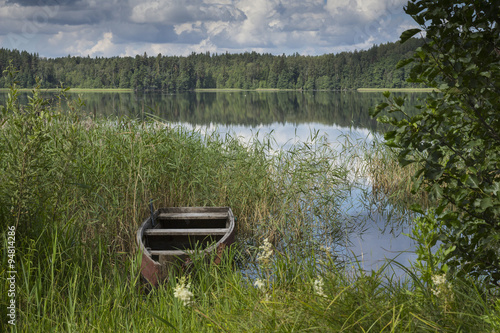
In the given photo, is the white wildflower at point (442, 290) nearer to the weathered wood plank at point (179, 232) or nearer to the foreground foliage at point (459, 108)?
the foreground foliage at point (459, 108)

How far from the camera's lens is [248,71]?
330 feet

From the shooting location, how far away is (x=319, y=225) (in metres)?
8.17

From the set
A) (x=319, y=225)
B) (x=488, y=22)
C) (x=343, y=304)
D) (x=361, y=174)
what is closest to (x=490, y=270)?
(x=343, y=304)

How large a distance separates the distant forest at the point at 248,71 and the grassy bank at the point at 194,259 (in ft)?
183

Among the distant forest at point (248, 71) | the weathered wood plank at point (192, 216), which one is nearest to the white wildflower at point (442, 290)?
the weathered wood plank at point (192, 216)

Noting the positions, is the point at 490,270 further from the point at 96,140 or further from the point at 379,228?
the point at 96,140

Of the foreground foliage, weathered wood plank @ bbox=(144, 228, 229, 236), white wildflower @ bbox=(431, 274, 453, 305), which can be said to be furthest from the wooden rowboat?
the foreground foliage

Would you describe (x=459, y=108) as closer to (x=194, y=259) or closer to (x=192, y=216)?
(x=194, y=259)

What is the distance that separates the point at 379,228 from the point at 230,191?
3349 mm

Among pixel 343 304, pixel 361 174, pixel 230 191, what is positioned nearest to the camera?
pixel 343 304

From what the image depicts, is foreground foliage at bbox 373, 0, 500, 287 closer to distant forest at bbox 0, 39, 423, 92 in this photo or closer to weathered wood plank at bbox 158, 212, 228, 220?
weathered wood plank at bbox 158, 212, 228, 220

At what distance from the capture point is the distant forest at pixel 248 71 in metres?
72.1

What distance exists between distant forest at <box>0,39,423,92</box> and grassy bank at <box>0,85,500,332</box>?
5586cm

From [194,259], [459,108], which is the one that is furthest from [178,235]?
[459,108]
